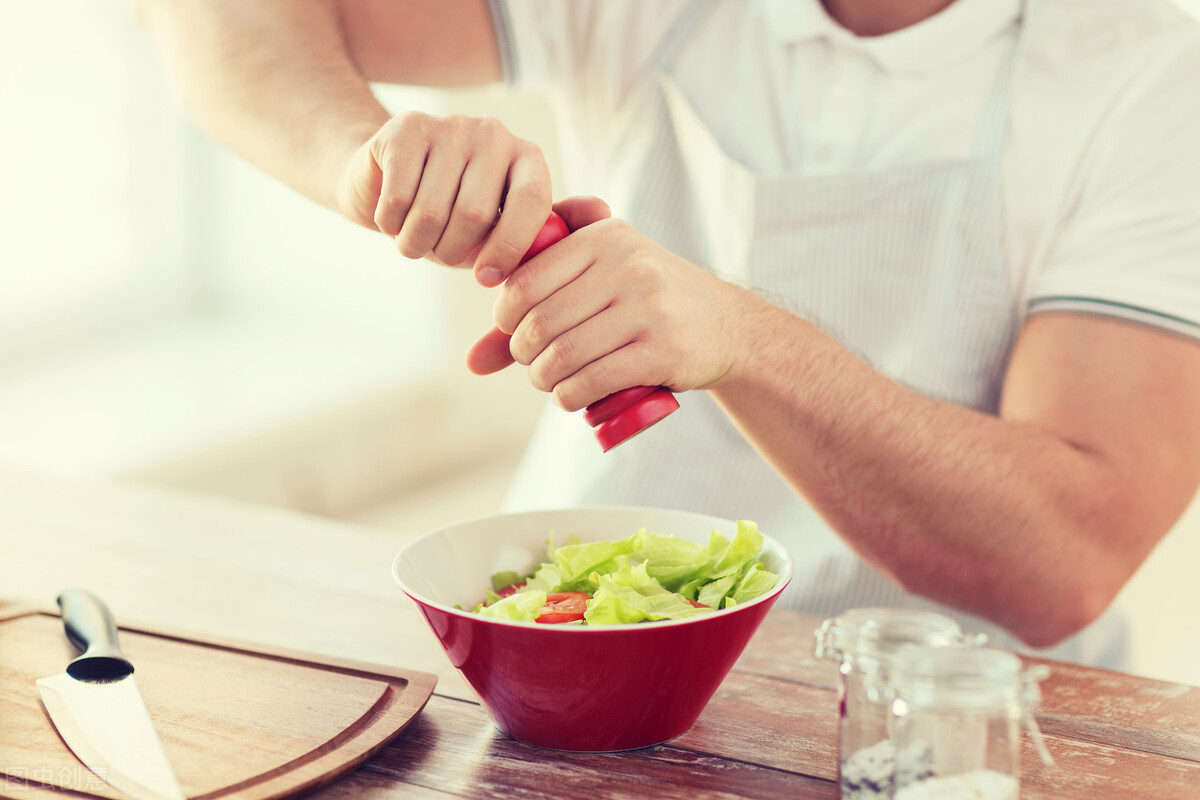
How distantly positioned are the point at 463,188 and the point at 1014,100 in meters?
0.73

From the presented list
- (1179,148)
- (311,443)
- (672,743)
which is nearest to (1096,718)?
(672,743)

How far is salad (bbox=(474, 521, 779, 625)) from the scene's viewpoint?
0.69m

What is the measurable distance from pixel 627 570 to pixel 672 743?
114 millimetres

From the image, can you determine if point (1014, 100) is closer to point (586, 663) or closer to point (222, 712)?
point (586, 663)

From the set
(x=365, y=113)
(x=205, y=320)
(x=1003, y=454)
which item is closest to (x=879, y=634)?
(x=1003, y=454)

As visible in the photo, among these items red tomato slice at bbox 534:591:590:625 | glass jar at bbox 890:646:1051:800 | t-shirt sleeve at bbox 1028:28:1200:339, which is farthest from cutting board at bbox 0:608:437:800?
t-shirt sleeve at bbox 1028:28:1200:339

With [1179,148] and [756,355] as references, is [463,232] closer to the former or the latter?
[756,355]

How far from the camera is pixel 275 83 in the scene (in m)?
1.10

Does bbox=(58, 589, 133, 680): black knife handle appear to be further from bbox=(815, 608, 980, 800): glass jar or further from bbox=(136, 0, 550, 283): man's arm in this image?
bbox=(815, 608, 980, 800): glass jar

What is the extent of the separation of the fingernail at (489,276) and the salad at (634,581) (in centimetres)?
19

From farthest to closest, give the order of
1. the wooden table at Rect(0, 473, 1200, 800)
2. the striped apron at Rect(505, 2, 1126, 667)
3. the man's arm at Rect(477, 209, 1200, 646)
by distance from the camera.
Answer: the striped apron at Rect(505, 2, 1126, 667)
the man's arm at Rect(477, 209, 1200, 646)
the wooden table at Rect(0, 473, 1200, 800)

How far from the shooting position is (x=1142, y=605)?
1562 millimetres

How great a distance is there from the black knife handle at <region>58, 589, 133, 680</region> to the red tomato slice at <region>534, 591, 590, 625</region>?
296 millimetres

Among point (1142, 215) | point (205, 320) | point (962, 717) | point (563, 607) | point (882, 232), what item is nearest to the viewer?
point (962, 717)
